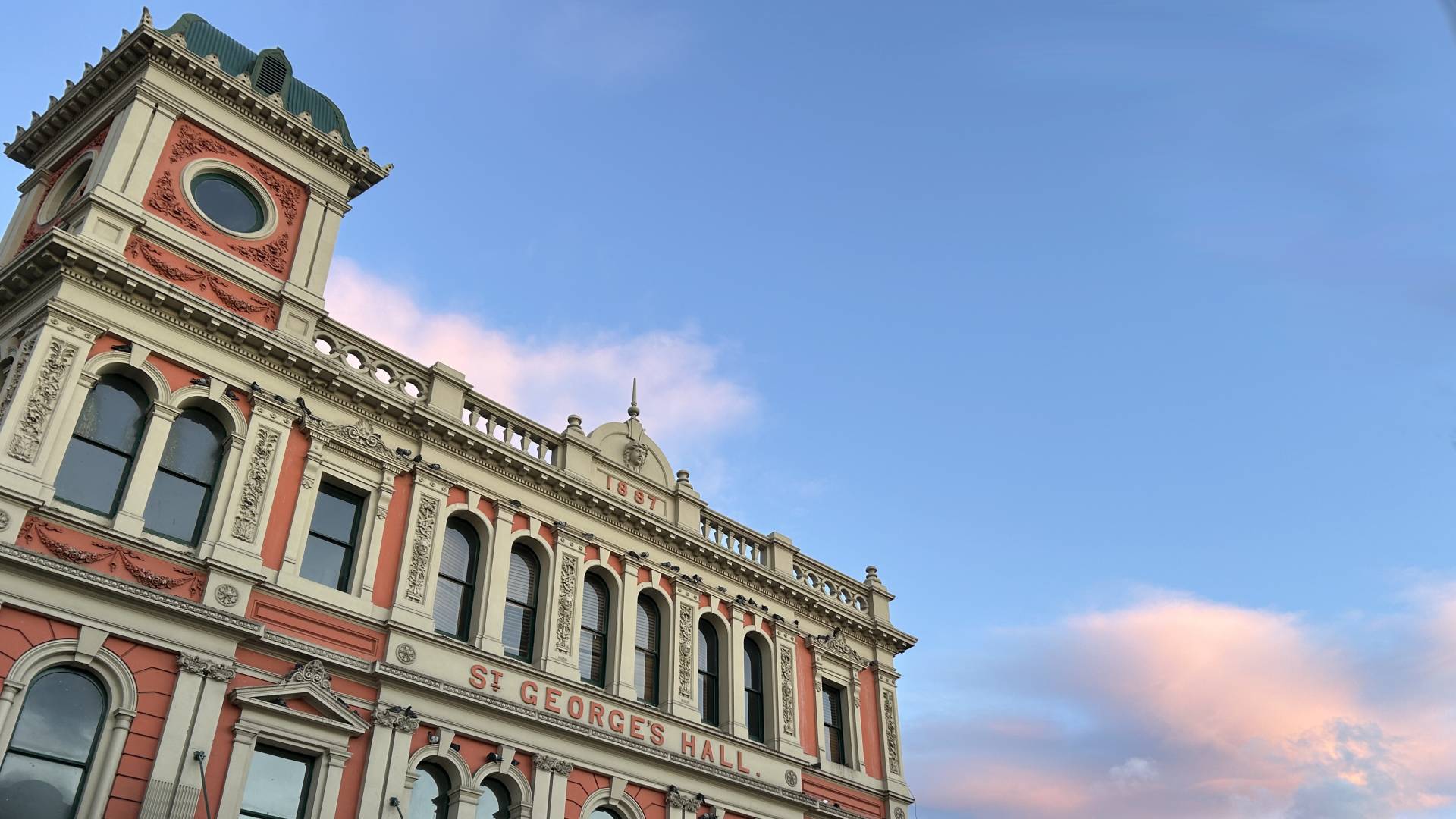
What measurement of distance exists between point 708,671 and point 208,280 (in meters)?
12.8

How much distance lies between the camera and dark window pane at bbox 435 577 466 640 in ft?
66.9

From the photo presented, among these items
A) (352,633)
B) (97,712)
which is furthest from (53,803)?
(352,633)

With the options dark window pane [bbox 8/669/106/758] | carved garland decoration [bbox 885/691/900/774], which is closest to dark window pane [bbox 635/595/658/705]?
carved garland decoration [bbox 885/691/900/774]

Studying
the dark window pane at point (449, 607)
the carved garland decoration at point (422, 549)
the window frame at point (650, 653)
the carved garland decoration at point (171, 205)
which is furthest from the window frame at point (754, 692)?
the carved garland decoration at point (171, 205)

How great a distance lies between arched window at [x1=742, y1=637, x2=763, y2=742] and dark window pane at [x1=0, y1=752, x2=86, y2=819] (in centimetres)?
1327

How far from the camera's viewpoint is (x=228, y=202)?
20.7 metres

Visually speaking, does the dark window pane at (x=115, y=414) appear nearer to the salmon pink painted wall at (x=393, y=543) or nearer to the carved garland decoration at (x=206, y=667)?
the carved garland decoration at (x=206, y=667)

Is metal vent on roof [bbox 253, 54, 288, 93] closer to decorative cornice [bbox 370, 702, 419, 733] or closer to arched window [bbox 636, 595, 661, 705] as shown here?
decorative cornice [bbox 370, 702, 419, 733]

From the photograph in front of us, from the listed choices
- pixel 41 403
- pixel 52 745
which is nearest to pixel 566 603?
pixel 52 745

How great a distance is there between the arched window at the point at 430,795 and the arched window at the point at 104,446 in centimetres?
643

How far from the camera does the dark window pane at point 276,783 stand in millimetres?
→ 16750

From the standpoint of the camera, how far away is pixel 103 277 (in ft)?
57.8

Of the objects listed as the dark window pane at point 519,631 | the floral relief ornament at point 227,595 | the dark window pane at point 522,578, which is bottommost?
the floral relief ornament at point 227,595

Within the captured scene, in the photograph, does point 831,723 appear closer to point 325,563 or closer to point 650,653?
point 650,653
